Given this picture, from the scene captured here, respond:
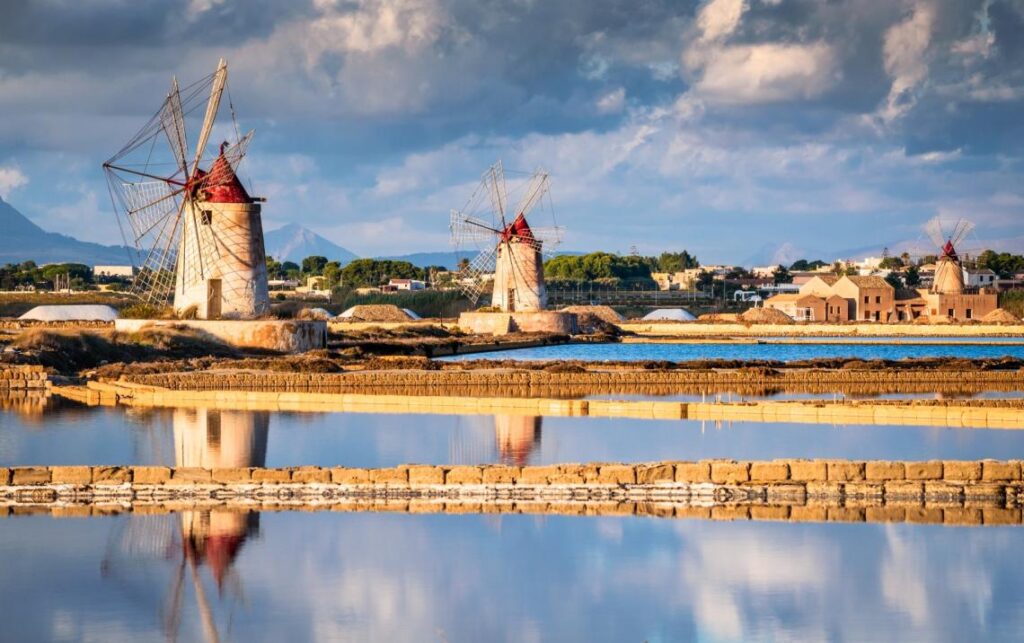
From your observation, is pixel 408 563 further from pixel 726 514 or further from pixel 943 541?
pixel 943 541

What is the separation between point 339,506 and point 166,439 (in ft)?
18.2

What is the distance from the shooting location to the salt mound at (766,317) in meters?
71.0

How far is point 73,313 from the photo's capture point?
6128 centimetres

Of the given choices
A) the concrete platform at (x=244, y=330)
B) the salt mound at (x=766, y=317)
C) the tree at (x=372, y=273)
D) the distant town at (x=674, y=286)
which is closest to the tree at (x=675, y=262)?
Result: the distant town at (x=674, y=286)

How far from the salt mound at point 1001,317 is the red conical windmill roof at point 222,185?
45.9 meters

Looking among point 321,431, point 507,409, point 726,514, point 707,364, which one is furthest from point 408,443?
point 707,364

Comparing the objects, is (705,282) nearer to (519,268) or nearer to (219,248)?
(519,268)

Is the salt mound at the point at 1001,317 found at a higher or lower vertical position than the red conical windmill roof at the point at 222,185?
lower

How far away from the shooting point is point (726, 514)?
448 inches

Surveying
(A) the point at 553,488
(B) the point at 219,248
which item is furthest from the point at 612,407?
(B) the point at 219,248

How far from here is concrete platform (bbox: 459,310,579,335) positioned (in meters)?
52.8

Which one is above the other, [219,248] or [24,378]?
[219,248]

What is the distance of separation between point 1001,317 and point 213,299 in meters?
47.5

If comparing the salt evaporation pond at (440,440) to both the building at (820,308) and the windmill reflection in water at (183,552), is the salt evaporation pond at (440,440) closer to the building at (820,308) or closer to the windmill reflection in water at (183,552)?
the windmill reflection in water at (183,552)
